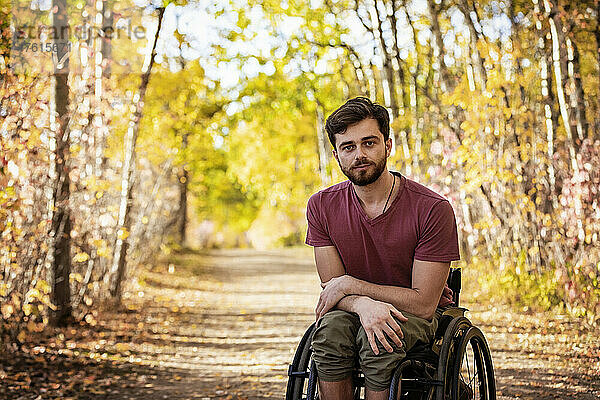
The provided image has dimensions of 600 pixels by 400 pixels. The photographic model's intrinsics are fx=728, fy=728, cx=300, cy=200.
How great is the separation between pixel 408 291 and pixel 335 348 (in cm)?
35

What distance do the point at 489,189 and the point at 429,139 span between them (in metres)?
3.74

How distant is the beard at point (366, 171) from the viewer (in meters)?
2.73

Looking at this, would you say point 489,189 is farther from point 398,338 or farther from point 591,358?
point 398,338

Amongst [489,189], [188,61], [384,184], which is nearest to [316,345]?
[384,184]

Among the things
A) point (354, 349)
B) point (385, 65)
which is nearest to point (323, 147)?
point (385, 65)

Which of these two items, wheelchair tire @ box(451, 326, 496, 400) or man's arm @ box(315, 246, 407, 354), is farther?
wheelchair tire @ box(451, 326, 496, 400)

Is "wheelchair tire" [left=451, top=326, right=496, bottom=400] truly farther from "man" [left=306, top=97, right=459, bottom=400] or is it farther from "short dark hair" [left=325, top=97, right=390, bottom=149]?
"short dark hair" [left=325, top=97, right=390, bottom=149]

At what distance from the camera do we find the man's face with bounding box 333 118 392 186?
2.72 metres

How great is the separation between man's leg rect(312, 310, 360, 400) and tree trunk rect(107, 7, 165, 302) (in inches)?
185

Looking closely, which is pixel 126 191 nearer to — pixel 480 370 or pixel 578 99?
pixel 578 99

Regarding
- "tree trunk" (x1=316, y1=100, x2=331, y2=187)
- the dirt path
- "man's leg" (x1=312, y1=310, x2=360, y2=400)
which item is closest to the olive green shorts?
"man's leg" (x1=312, y1=310, x2=360, y2=400)

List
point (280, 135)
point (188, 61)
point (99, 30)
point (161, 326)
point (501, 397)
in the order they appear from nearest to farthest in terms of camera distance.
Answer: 1. point (501, 397)
2. point (99, 30)
3. point (161, 326)
4. point (188, 61)
5. point (280, 135)

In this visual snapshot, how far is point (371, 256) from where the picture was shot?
277 centimetres

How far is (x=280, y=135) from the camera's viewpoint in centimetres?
2002
